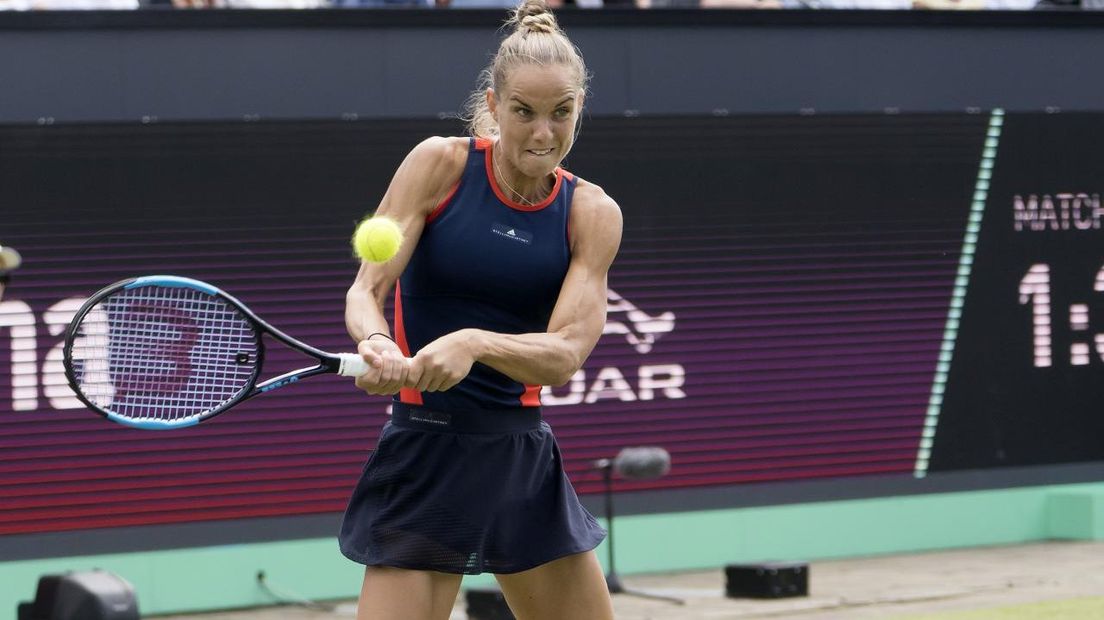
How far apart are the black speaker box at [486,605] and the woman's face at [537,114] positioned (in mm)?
3435

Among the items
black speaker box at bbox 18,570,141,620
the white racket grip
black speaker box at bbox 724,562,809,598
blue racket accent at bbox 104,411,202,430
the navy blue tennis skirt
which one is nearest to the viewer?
the white racket grip

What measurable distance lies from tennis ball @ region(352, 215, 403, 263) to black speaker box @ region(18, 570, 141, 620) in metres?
1.14

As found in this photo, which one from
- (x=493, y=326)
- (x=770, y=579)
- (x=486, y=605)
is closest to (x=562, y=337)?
(x=493, y=326)

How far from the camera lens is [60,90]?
6.70 metres

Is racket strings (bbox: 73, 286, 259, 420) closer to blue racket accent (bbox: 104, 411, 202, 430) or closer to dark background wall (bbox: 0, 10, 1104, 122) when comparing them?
blue racket accent (bbox: 104, 411, 202, 430)

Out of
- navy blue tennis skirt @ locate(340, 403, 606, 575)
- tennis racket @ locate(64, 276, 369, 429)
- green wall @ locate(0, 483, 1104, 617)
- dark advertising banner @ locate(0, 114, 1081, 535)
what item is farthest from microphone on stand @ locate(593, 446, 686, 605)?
navy blue tennis skirt @ locate(340, 403, 606, 575)

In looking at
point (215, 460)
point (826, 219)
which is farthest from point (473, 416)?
point (826, 219)

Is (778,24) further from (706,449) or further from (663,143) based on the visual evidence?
(706,449)

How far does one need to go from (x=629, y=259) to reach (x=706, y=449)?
36.3 inches

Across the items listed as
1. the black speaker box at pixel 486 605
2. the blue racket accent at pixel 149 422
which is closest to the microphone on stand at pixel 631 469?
the black speaker box at pixel 486 605

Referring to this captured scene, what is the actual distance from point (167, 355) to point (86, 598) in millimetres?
648

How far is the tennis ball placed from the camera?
10.4 ft

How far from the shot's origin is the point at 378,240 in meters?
3.15

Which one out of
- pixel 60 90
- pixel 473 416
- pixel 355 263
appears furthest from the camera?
pixel 355 263
